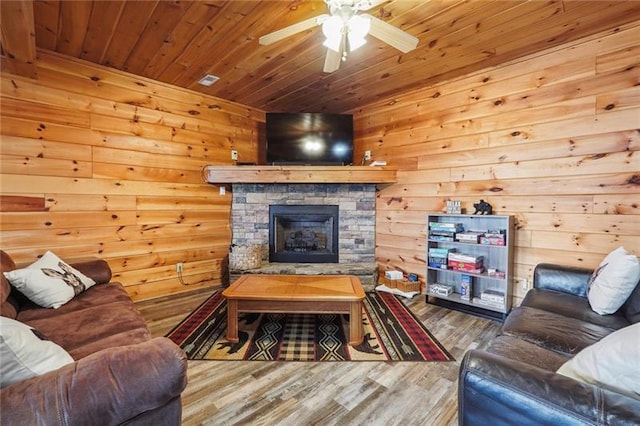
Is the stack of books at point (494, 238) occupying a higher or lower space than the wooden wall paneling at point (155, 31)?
lower

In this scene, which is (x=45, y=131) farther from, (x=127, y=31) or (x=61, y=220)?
(x=127, y=31)

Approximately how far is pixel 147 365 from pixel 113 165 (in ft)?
9.51

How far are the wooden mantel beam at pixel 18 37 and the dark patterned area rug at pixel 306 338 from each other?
2.44m

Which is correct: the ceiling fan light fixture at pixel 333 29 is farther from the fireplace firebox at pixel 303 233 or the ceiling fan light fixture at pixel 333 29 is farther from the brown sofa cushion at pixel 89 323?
the fireplace firebox at pixel 303 233

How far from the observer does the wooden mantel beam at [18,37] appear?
1.70 m

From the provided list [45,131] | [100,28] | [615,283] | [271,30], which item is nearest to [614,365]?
[615,283]

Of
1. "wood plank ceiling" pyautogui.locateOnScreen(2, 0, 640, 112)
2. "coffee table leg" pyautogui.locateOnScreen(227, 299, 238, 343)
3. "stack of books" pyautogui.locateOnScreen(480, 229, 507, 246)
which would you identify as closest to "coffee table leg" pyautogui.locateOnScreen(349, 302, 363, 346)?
"coffee table leg" pyautogui.locateOnScreen(227, 299, 238, 343)

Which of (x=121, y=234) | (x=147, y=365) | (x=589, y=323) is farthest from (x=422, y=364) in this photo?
(x=121, y=234)

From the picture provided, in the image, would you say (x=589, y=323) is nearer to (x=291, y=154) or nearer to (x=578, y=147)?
(x=578, y=147)

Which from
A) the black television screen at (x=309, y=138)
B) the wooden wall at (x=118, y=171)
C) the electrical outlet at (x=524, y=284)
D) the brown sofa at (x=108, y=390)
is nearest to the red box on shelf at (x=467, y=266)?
the electrical outlet at (x=524, y=284)

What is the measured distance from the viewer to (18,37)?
2.00 m

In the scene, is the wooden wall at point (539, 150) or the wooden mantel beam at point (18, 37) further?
the wooden wall at point (539, 150)

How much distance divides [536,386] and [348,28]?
2012 mm

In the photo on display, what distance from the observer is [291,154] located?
398 centimetres
